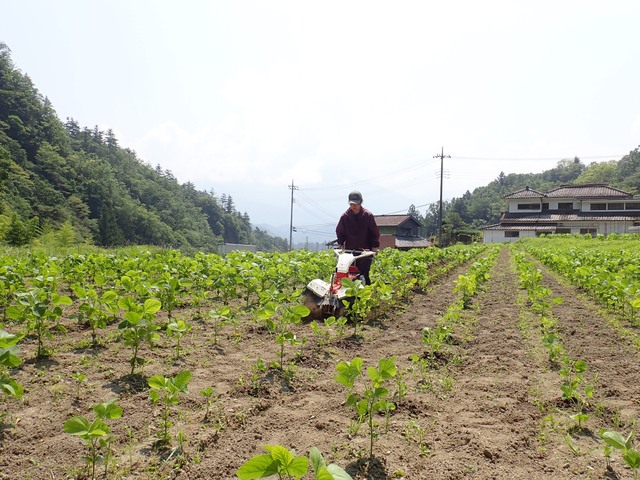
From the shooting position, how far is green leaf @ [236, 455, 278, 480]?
1.56 metres

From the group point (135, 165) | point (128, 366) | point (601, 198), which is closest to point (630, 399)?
point (128, 366)

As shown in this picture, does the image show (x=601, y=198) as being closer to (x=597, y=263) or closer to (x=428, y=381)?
(x=597, y=263)

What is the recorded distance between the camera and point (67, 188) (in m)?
58.9

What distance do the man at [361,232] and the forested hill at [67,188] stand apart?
102 ft

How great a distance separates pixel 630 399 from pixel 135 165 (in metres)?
105

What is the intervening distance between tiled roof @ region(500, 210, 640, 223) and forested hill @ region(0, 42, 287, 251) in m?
45.7

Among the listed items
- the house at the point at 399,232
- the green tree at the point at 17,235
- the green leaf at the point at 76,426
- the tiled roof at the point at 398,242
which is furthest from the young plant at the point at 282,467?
the house at the point at 399,232

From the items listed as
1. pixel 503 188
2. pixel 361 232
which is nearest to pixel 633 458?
pixel 361 232

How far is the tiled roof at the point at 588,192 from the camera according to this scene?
4306 centimetres

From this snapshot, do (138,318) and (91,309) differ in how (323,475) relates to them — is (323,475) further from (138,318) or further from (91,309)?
(91,309)

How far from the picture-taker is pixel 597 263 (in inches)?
464

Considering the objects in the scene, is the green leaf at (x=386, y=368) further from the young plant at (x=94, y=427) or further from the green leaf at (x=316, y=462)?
the young plant at (x=94, y=427)

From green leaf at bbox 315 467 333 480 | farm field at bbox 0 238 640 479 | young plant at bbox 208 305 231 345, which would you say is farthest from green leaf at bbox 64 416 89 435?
young plant at bbox 208 305 231 345

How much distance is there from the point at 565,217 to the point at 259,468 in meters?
49.3
